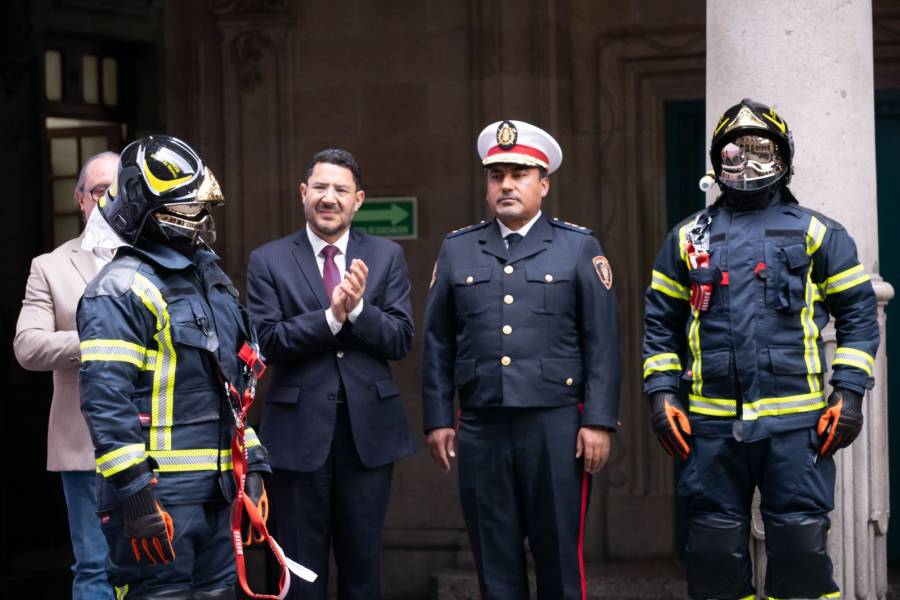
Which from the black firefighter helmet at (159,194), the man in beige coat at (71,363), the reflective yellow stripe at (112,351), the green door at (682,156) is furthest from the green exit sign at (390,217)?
the reflective yellow stripe at (112,351)

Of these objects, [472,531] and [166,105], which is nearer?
[472,531]

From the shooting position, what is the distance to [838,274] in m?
5.61

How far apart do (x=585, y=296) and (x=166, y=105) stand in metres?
3.94

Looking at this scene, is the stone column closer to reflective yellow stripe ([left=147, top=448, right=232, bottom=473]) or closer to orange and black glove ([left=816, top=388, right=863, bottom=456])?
orange and black glove ([left=816, top=388, right=863, bottom=456])

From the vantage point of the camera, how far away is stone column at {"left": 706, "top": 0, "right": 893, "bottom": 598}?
241 inches

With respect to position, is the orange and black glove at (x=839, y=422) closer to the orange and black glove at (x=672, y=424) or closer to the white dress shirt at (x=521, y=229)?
the orange and black glove at (x=672, y=424)

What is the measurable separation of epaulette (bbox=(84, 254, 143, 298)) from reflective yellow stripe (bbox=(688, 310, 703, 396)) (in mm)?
1876

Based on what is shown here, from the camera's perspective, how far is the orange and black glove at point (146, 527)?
479 cm

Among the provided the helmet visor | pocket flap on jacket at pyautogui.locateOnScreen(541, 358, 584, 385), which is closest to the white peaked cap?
pocket flap on jacket at pyautogui.locateOnScreen(541, 358, 584, 385)

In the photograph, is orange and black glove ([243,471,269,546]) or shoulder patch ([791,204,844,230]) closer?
orange and black glove ([243,471,269,546])

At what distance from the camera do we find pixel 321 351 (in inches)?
247

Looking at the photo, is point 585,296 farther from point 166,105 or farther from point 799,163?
point 166,105

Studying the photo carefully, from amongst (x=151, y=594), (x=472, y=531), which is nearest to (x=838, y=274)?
(x=472, y=531)

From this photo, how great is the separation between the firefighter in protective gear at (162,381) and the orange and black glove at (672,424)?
1394 millimetres
